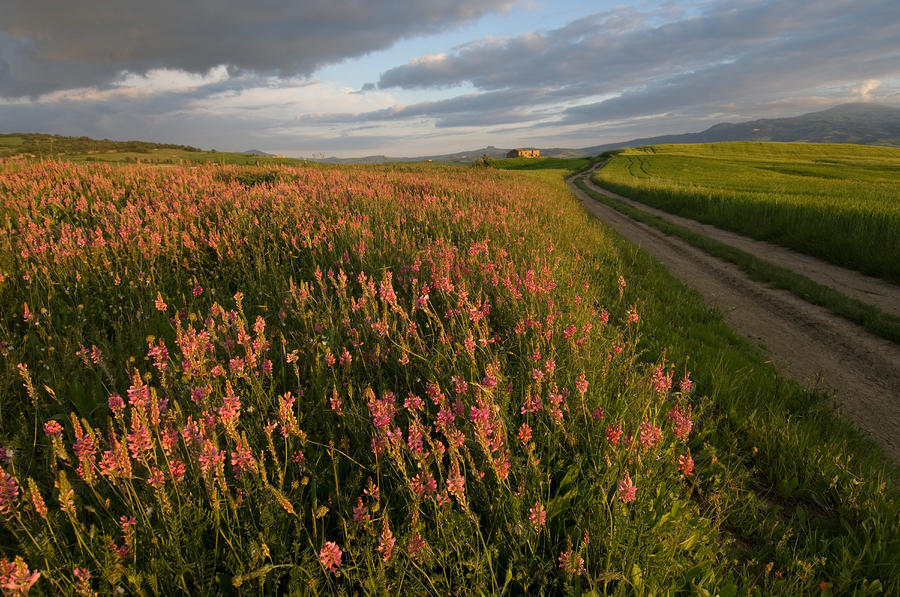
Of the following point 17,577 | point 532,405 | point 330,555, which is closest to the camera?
point 17,577

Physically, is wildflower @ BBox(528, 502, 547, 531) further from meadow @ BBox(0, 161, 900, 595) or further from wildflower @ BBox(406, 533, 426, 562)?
wildflower @ BBox(406, 533, 426, 562)

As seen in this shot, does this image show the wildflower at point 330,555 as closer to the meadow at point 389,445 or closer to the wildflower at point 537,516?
the meadow at point 389,445

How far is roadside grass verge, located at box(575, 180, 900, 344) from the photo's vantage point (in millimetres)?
5711

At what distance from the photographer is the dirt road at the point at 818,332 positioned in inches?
160

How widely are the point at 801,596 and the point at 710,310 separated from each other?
5126 mm

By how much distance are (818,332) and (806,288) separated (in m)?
2.01

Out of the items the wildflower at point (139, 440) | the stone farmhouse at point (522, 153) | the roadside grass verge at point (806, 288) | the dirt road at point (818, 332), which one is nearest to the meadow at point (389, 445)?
the wildflower at point (139, 440)

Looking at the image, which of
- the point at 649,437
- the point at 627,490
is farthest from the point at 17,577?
the point at 649,437

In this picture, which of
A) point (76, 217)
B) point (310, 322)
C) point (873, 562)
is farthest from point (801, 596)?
point (76, 217)

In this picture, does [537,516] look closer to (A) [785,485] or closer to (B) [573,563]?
(B) [573,563]

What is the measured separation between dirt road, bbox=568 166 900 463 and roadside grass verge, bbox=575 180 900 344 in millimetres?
159

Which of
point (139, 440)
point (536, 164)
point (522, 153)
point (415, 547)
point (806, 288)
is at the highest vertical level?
point (522, 153)

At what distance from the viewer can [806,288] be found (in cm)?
719

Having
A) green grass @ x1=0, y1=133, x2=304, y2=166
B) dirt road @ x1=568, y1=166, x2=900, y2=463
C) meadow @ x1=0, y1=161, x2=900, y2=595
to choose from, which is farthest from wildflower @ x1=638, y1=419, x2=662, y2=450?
green grass @ x1=0, y1=133, x2=304, y2=166
